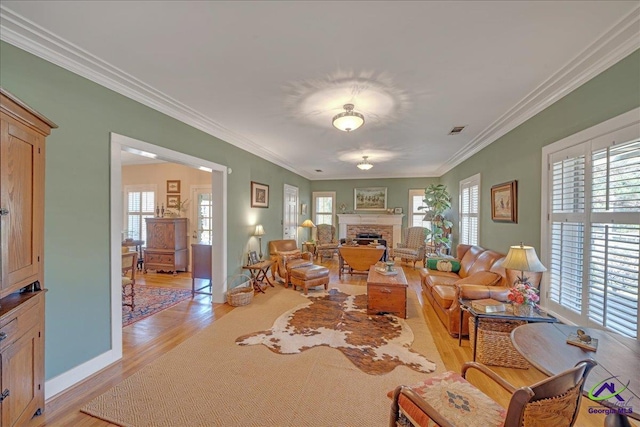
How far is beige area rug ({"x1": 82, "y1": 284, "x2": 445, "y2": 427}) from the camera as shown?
5.95 feet

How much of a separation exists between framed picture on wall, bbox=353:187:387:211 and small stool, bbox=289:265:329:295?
4.29 metres

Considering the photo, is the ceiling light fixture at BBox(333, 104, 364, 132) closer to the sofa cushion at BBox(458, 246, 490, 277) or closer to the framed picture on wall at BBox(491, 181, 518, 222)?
the framed picture on wall at BBox(491, 181, 518, 222)

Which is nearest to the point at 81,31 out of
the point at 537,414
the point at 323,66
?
the point at 323,66

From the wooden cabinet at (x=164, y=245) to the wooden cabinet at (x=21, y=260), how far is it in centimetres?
422

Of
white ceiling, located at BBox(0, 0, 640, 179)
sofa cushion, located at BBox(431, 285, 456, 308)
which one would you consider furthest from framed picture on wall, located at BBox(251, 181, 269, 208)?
sofa cushion, located at BBox(431, 285, 456, 308)

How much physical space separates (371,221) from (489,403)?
7.21m

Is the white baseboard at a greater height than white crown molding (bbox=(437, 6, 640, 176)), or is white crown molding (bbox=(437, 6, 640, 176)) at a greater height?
white crown molding (bbox=(437, 6, 640, 176))

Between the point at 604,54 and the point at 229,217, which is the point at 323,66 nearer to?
the point at 604,54

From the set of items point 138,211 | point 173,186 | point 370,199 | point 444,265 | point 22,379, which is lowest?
point 22,379

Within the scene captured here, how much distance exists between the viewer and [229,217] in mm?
4316

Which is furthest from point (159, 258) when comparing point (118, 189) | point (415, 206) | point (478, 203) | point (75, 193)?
point (415, 206)

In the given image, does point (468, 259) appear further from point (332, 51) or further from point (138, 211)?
point (138, 211)

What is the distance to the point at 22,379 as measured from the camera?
1.57 meters

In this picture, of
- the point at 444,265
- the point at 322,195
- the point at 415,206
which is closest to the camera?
the point at 444,265
